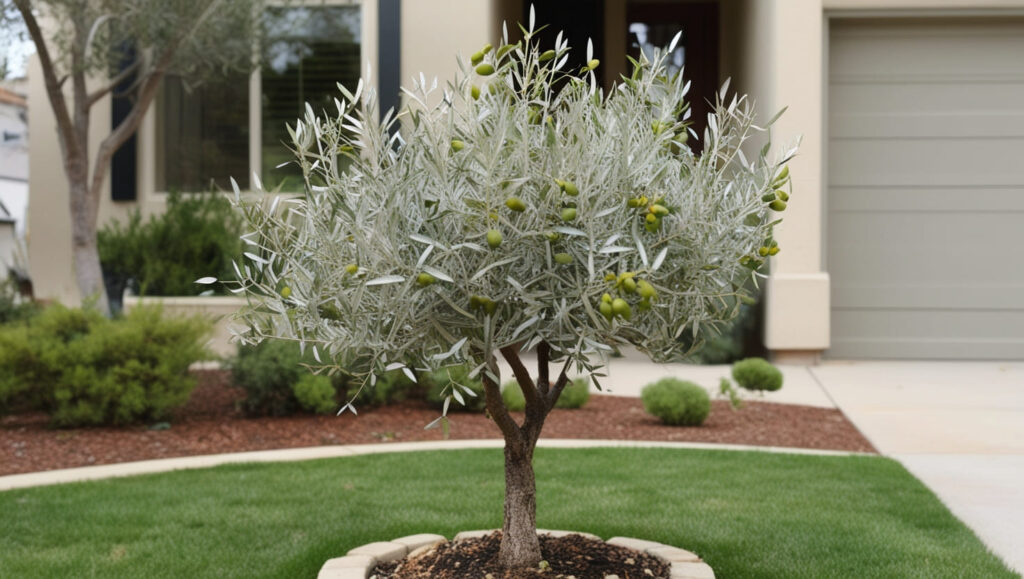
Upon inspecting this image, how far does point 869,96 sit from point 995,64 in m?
1.32

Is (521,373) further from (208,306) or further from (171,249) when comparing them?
(171,249)

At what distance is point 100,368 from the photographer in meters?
7.09

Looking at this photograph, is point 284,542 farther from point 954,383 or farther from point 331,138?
point 954,383

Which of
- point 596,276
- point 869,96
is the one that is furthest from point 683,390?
point 869,96

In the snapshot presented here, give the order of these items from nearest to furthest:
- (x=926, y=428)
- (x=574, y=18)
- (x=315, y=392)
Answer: (x=926, y=428), (x=315, y=392), (x=574, y=18)

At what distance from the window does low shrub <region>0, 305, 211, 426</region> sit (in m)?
4.21

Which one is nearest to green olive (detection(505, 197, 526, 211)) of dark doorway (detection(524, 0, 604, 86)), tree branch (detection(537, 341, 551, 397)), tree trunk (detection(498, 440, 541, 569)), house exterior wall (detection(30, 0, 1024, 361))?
tree branch (detection(537, 341, 551, 397))

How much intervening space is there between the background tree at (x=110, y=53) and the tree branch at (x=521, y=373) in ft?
23.5

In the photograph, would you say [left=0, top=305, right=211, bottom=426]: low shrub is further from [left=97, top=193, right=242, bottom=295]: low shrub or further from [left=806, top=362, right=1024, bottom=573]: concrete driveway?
[left=806, top=362, right=1024, bottom=573]: concrete driveway

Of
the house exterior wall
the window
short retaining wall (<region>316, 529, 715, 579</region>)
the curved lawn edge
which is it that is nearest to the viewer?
short retaining wall (<region>316, 529, 715, 579</region>)

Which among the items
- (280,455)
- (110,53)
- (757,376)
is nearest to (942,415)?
(757,376)

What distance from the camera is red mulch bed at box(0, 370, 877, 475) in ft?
21.4

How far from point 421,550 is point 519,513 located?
538 mm

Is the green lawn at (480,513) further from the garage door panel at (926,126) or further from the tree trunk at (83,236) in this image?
the garage door panel at (926,126)
